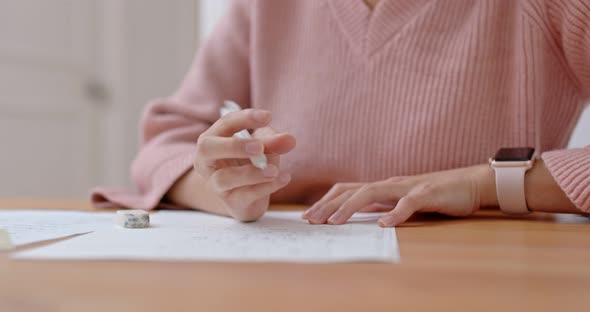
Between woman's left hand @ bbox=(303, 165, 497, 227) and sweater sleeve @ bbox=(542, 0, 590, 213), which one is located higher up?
sweater sleeve @ bbox=(542, 0, 590, 213)

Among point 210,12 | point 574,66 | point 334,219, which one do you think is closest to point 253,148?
point 334,219

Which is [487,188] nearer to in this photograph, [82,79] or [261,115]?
[261,115]

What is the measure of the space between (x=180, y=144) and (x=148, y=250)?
0.53 meters

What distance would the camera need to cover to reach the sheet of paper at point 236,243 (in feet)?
1.39

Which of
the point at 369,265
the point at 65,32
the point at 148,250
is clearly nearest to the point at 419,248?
the point at 369,265

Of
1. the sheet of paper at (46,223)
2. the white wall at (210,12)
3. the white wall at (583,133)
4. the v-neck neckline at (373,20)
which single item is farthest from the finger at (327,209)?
the white wall at (210,12)

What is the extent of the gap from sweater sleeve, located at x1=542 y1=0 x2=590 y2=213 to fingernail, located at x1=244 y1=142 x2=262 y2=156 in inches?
13.6

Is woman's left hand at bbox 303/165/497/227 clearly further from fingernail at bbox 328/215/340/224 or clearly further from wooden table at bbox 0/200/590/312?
wooden table at bbox 0/200/590/312

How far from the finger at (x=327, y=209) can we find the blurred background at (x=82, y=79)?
4.73 feet

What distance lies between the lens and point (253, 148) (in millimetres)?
550

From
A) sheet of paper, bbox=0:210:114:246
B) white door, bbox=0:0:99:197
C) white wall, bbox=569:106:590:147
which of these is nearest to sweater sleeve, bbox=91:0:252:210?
sheet of paper, bbox=0:210:114:246

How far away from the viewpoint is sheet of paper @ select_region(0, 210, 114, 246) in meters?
0.54

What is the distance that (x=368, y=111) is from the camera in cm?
91

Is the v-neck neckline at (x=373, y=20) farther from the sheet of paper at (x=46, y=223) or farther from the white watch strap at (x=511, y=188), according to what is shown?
the sheet of paper at (x=46, y=223)
